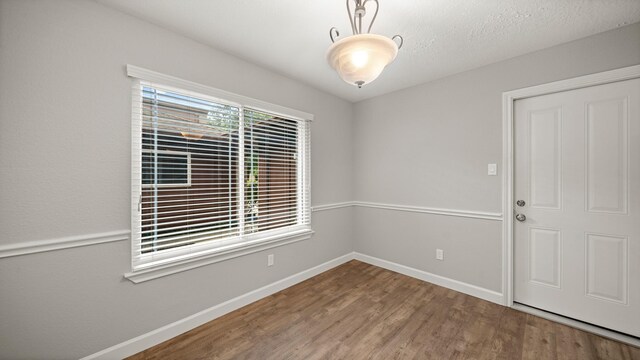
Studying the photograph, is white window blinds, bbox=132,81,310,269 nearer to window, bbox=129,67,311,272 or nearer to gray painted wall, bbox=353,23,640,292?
window, bbox=129,67,311,272

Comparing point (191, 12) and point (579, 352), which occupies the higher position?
point (191, 12)

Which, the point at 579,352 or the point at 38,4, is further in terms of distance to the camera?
the point at 579,352

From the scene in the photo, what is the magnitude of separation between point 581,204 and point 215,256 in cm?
329

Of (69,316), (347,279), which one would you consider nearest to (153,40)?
(69,316)

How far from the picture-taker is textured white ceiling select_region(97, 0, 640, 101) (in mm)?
1649

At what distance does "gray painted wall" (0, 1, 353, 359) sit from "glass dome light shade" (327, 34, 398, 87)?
1.47m

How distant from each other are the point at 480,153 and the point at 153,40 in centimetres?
322

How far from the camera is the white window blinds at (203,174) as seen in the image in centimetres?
184

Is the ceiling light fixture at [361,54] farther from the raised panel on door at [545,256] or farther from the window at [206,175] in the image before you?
the raised panel on door at [545,256]

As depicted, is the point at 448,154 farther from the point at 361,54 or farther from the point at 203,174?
the point at 203,174

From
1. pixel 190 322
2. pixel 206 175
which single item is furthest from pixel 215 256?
pixel 206 175

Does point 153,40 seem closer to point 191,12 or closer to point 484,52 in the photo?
point 191,12

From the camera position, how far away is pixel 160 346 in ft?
5.99

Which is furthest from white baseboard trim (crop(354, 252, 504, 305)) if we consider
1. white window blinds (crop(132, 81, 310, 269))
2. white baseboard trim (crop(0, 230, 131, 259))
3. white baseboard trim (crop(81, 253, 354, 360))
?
white baseboard trim (crop(0, 230, 131, 259))
